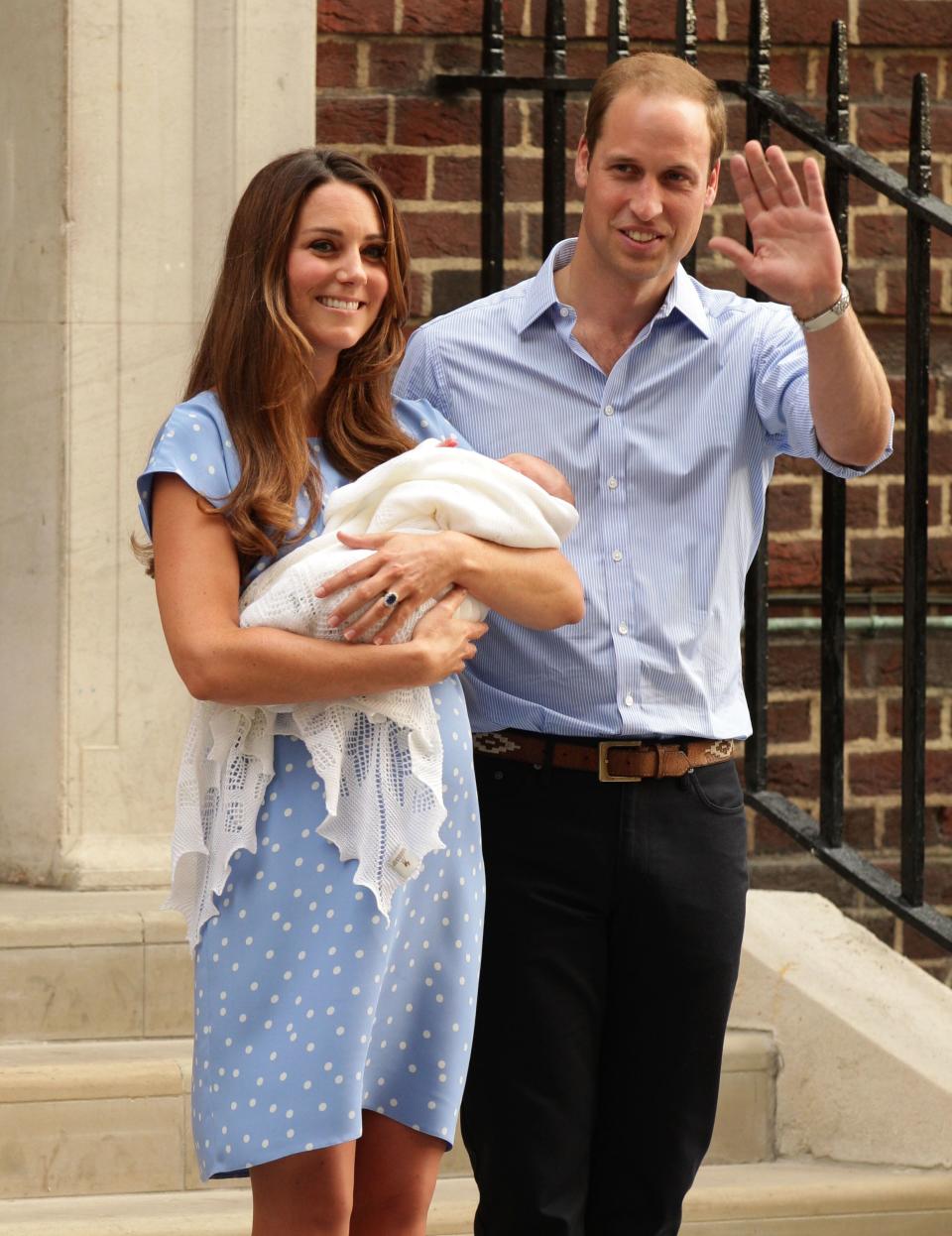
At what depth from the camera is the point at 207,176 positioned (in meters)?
3.73

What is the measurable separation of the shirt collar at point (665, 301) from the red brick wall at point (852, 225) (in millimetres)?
1445

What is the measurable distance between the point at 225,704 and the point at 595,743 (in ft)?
1.86

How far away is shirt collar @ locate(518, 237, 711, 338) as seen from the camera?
107 inches

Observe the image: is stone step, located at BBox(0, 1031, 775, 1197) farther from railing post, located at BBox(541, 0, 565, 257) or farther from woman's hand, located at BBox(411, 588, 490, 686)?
railing post, located at BBox(541, 0, 565, 257)

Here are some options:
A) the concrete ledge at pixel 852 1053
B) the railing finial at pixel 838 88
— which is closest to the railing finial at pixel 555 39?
the railing finial at pixel 838 88

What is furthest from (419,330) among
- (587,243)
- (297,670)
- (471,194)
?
(471,194)

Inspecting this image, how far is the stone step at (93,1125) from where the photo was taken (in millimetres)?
3078

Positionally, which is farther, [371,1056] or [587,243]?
[587,243]

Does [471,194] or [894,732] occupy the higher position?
[471,194]

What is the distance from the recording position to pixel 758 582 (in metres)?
3.65

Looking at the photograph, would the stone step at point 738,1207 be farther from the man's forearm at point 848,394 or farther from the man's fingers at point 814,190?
the man's fingers at point 814,190

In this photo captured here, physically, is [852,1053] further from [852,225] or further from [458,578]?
[852,225]

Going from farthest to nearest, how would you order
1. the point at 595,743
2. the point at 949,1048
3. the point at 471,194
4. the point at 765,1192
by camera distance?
the point at 471,194, the point at 949,1048, the point at 765,1192, the point at 595,743

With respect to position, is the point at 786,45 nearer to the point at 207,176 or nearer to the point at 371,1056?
the point at 207,176
